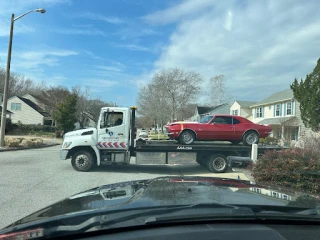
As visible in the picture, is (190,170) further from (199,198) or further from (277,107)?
(277,107)

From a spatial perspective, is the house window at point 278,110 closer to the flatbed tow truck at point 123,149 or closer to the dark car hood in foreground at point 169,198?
the flatbed tow truck at point 123,149

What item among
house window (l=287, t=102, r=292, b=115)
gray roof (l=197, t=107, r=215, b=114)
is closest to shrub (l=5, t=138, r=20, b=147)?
house window (l=287, t=102, r=292, b=115)

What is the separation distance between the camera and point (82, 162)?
39.9 ft

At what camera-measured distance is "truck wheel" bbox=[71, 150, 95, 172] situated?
12148 millimetres

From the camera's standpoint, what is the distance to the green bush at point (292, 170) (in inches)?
277

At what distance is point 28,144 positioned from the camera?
22.7 metres

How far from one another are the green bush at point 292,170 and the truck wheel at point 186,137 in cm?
499

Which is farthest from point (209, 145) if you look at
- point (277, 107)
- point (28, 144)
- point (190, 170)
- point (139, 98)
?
point (139, 98)

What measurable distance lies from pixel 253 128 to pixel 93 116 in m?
54.6

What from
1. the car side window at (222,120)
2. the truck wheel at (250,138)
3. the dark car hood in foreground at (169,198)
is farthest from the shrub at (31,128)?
the dark car hood in foreground at (169,198)

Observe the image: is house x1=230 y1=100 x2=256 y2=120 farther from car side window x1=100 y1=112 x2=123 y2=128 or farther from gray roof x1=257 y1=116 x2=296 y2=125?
car side window x1=100 y1=112 x2=123 y2=128

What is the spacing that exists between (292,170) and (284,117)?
86.2ft

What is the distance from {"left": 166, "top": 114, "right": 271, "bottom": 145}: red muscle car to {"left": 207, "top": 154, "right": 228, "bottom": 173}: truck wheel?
2.82 ft

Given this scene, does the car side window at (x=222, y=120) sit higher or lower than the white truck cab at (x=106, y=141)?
higher
